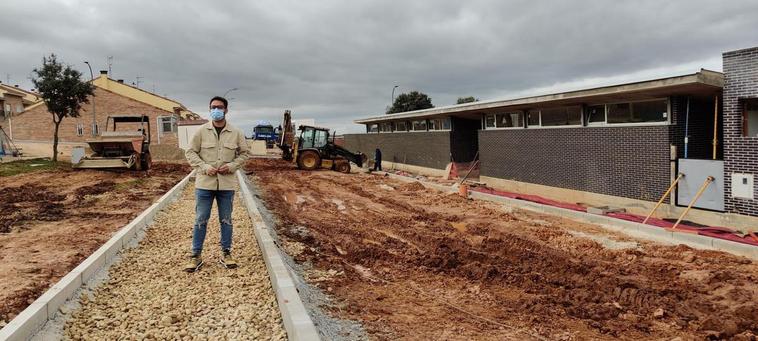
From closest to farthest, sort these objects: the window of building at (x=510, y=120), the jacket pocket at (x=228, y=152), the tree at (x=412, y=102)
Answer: the jacket pocket at (x=228, y=152) → the window of building at (x=510, y=120) → the tree at (x=412, y=102)

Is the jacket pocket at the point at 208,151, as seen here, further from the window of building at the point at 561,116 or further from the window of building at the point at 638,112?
the window of building at the point at 561,116

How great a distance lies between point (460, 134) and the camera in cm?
2208

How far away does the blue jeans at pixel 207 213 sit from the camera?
576 centimetres

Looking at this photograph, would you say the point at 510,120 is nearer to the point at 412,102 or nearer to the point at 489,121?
the point at 489,121

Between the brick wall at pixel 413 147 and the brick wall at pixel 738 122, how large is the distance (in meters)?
12.8

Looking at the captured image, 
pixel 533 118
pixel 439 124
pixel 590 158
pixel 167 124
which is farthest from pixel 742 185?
pixel 167 124

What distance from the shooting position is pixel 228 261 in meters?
5.92

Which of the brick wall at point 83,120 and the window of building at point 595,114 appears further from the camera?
the brick wall at point 83,120

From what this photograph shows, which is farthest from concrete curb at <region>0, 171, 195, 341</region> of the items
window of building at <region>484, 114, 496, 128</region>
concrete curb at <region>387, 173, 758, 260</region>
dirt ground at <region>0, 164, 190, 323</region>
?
window of building at <region>484, 114, 496, 128</region>

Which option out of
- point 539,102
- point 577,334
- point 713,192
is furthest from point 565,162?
point 577,334

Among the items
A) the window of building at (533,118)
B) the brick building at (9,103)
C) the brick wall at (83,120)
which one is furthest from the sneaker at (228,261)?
the brick building at (9,103)

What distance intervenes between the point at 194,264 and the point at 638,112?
1116 centimetres

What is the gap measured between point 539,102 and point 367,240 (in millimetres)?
8198

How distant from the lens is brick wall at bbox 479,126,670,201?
11586 millimetres
